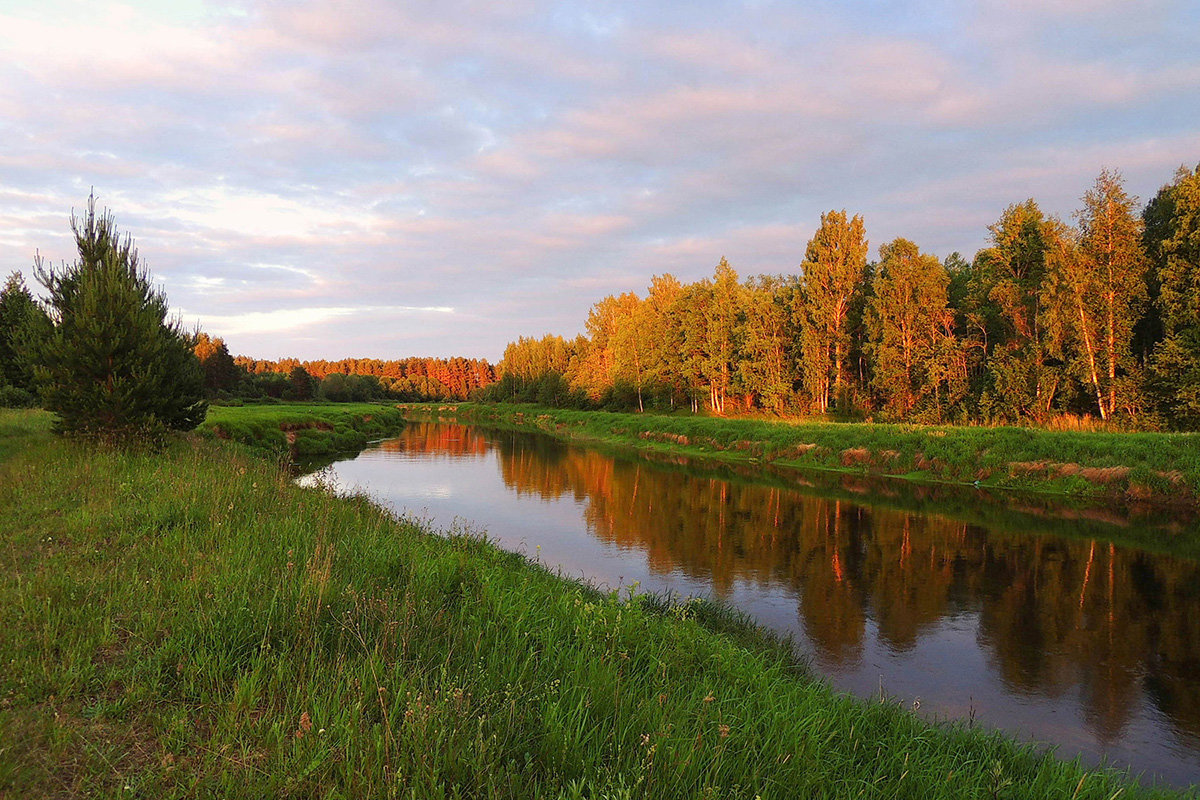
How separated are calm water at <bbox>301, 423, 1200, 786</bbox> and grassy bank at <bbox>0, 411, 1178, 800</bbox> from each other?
2836mm

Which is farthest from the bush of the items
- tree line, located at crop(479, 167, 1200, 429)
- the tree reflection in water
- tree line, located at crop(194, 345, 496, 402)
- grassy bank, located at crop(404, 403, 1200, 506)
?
tree line, located at crop(479, 167, 1200, 429)

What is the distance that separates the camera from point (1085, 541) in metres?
18.2

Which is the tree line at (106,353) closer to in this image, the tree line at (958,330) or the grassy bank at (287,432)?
the grassy bank at (287,432)

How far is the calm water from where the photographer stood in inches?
346

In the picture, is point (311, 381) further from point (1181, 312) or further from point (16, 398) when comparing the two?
point (1181, 312)

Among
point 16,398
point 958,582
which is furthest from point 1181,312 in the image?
point 16,398

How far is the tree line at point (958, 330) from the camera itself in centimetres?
2895

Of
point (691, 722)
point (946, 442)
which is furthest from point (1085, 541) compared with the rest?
point (691, 722)

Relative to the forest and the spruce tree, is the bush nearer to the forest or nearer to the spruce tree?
the forest

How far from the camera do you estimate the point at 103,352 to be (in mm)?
15359

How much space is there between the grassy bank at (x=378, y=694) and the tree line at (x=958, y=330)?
31661 mm

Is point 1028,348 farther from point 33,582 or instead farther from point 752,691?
point 33,582

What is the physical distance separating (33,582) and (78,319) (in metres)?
12.2

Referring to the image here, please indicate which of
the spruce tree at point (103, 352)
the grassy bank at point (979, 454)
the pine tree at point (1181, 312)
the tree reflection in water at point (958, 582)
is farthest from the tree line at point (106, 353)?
the pine tree at point (1181, 312)
